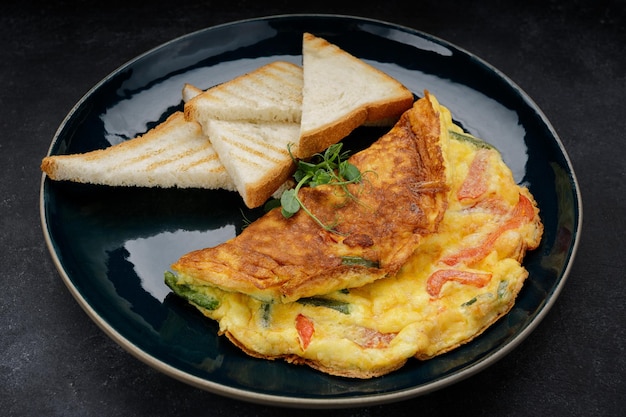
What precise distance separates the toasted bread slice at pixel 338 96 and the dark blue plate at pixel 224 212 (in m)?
0.24

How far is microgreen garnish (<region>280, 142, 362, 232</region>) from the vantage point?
12.4ft

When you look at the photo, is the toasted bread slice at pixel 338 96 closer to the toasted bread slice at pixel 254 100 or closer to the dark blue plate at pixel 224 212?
the toasted bread slice at pixel 254 100

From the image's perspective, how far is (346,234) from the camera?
3668 millimetres

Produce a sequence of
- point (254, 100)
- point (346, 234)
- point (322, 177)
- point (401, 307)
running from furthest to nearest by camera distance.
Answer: point (254, 100) → point (322, 177) → point (346, 234) → point (401, 307)

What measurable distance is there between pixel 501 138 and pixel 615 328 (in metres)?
1.34

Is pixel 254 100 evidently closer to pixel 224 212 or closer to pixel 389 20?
pixel 224 212

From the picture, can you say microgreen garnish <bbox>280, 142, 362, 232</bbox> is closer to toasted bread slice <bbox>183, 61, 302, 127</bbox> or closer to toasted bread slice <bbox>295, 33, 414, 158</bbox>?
toasted bread slice <bbox>295, 33, 414, 158</bbox>

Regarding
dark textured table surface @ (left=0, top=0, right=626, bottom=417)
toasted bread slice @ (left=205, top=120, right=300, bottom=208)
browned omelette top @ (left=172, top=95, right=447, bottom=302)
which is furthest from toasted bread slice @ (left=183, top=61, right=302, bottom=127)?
dark textured table surface @ (left=0, top=0, right=626, bottom=417)

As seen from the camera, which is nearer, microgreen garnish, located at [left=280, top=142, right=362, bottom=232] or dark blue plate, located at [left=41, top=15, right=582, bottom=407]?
dark blue plate, located at [left=41, top=15, right=582, bottom=407]

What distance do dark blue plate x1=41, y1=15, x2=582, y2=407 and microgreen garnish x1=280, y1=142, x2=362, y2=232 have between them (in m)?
0.42

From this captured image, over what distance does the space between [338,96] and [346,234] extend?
1311 millimetres

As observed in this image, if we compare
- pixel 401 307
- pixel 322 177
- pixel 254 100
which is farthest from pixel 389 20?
pixel 401 307

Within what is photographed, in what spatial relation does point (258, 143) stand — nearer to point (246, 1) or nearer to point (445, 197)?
point (445, 197)

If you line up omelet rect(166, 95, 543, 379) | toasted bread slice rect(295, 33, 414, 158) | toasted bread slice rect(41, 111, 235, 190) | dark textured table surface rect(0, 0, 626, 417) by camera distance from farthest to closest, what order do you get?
toasted bread slice rect(295, 33, 414, 158), toasted bread slice rect(41, 111, 235, 190), dark textured table surface rect(0, 0, 626, 417), omelet rect(166, 95, 543, 379)
